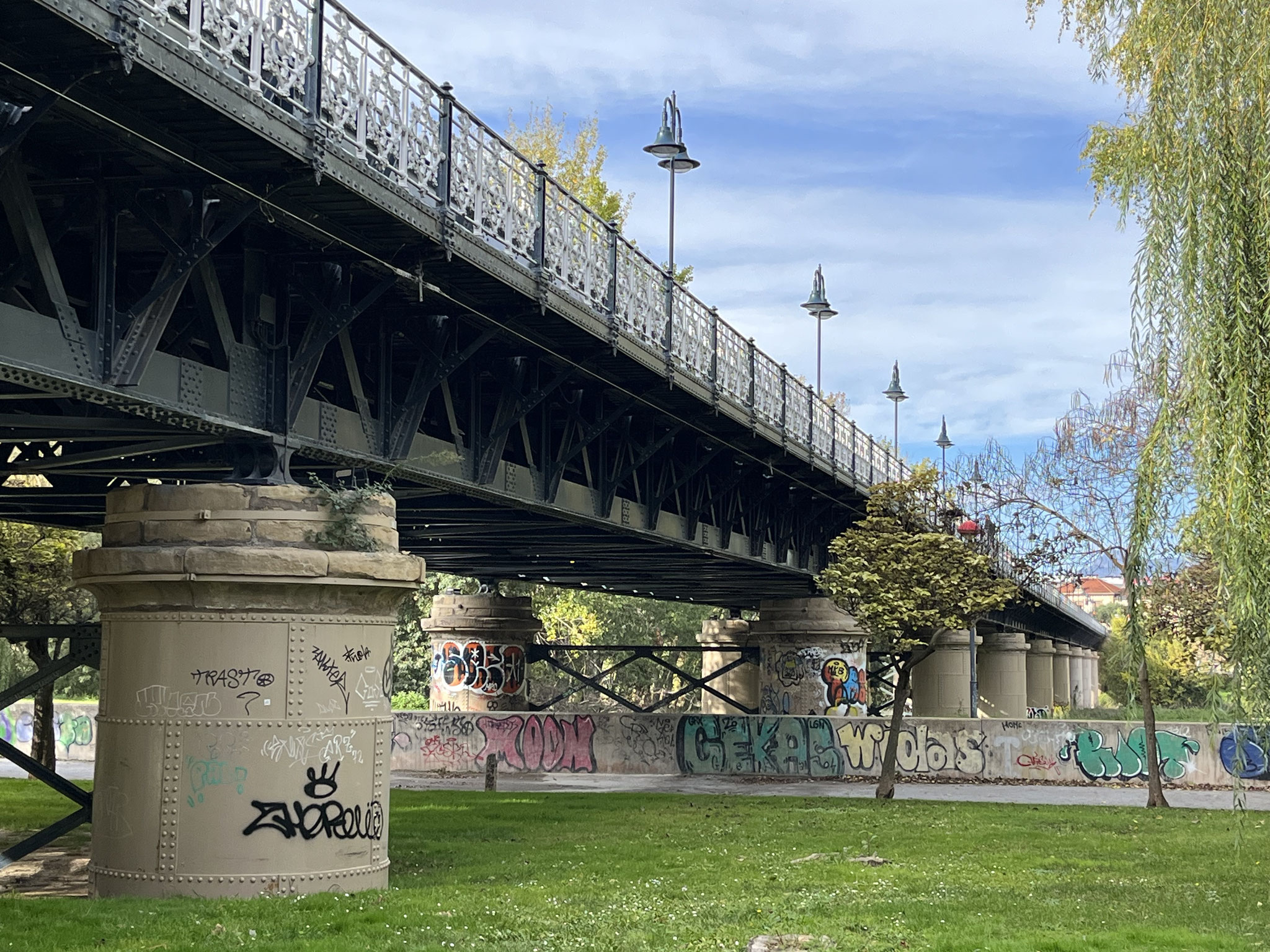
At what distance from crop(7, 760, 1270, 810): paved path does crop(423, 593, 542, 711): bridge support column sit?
16.2 feet

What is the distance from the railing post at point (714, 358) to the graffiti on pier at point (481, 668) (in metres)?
23.0

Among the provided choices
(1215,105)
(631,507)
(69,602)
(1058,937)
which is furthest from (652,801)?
(1215,105)

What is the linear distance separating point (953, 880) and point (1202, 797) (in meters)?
18.7

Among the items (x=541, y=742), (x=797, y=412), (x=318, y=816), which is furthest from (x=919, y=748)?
(x=318, y=816)

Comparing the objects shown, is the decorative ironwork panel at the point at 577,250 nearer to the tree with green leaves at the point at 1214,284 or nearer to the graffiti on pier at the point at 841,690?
the tree with green leaves at the point at 1214,284

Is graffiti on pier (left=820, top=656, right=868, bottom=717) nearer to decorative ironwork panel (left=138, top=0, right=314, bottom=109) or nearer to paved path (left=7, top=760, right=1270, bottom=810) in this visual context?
paved path (left=7, top=760, right=1270, bottom=810)

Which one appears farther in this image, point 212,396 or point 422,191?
point 422,191

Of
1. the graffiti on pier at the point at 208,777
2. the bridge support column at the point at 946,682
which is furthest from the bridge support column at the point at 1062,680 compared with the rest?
the graffiti on pier at the point at 208,777

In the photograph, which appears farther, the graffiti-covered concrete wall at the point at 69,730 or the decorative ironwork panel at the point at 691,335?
the graffiti-covered concrete wall at the point at 69,730

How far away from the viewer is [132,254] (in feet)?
50.3

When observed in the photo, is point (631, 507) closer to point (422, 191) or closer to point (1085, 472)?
point (1085, 472)

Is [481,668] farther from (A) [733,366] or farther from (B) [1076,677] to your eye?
(B) [1076,677]

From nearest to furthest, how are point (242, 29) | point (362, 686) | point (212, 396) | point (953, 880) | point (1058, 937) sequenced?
point (242, 29) < point (1058, 937) < point (212, 396) < point (362, 686) < point (953, 880)

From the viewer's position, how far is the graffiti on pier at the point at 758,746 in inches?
1556
